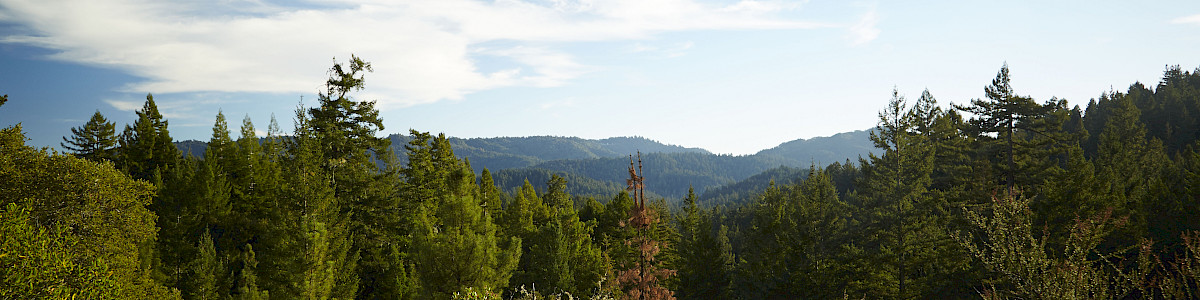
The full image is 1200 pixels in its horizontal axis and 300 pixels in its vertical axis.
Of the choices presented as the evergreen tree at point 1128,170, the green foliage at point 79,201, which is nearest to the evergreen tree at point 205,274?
the green foliage at point 79,201

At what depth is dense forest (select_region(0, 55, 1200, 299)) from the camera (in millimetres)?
19891

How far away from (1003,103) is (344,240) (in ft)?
127

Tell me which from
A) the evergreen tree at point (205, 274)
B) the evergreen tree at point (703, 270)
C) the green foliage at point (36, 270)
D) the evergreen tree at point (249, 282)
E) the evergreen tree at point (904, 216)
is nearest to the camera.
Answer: the green foliage at point (36, 270)

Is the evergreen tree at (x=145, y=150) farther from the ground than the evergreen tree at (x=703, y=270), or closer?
farther from the ground

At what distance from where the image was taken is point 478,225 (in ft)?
73.4

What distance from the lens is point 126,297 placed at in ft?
70.7

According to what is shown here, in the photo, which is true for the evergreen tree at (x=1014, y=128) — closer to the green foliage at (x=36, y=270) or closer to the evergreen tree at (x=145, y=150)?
the green foliage at (x=36, y=270)

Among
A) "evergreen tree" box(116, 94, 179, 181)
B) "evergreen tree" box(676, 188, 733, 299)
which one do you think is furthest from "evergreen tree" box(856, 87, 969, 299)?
"evergreen tree" box(116, 94, 179, 181)

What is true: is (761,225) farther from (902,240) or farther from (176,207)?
(176,207)

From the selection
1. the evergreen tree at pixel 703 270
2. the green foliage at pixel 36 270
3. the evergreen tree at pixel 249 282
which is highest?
the green foliage at pixel 36 270

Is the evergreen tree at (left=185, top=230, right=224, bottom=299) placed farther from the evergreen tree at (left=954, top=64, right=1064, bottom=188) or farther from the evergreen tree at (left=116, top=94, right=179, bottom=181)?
the evergreen tree at (left=954, top=64, right=1064, bottom=188)

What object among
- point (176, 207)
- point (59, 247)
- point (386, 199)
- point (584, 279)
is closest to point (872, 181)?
point (584, 279)

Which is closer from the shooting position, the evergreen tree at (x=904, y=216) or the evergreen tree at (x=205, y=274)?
the evergreen tree at (x=205, y=274)

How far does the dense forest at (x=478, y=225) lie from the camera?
19891 millimetres
